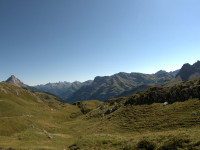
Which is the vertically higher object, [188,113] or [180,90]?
[180,90]

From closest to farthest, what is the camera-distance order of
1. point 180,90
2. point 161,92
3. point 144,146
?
point 144,146
point 180,90
point 161,92

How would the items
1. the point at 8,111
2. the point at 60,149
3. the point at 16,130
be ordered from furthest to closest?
the point at 8,111 → the point at 16,130 → the point at 60,149

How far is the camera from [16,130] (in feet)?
148

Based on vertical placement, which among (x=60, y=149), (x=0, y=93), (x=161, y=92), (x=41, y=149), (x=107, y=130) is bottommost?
(x=107, y=130)

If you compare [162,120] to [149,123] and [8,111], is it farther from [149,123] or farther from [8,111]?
[8,111]

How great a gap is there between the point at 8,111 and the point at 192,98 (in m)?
112

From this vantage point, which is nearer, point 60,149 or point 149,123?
point 60,149

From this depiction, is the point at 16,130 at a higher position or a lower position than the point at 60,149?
higher

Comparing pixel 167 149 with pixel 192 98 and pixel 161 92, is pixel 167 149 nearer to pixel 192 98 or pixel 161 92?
pixel 192 98

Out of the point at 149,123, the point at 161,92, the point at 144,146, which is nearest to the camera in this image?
the point at 144,146

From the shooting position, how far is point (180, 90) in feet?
176

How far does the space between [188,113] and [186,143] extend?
28257mm

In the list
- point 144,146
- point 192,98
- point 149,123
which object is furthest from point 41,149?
point 192,98

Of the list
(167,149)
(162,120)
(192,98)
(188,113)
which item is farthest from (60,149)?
(192,98)
